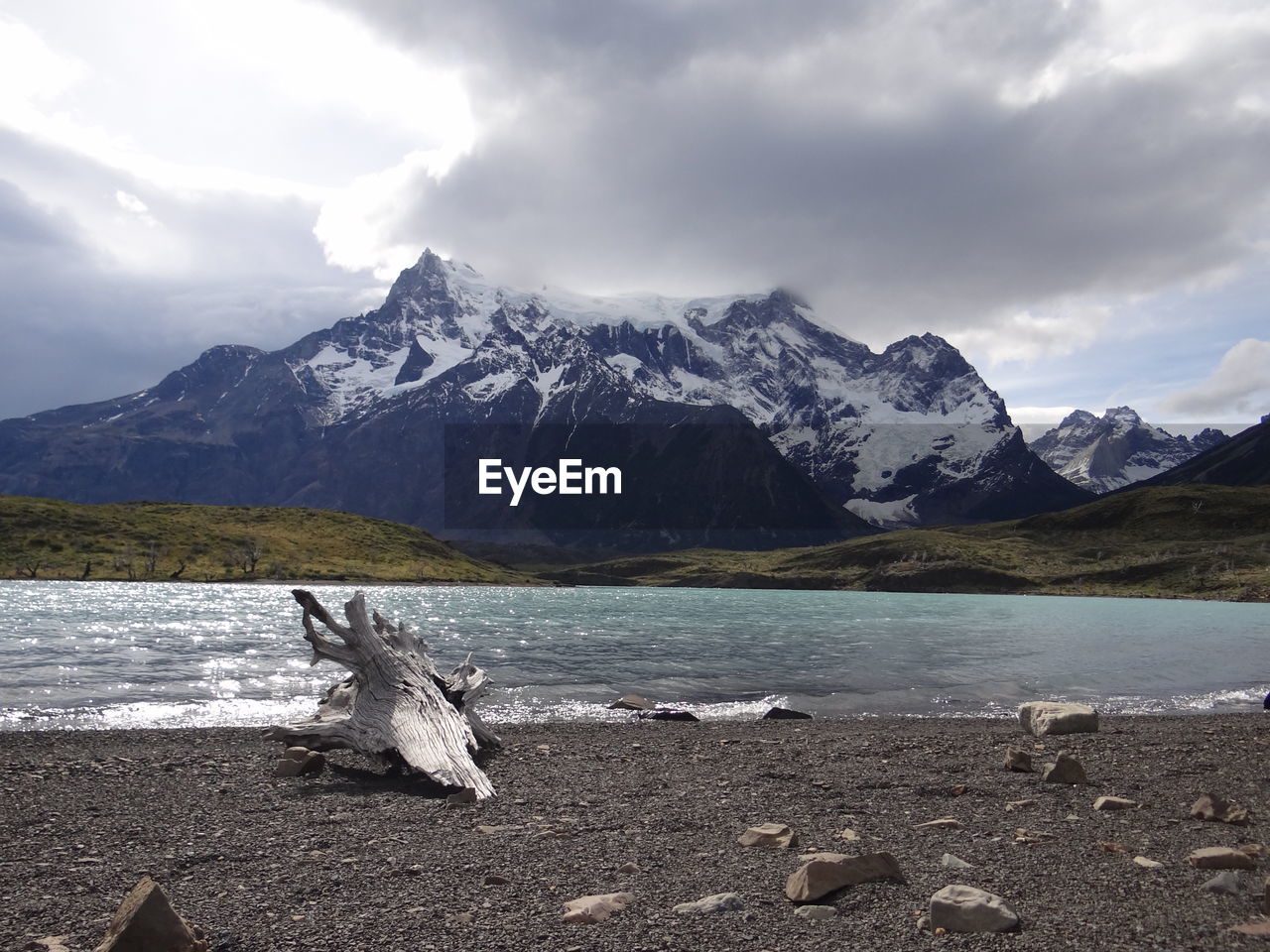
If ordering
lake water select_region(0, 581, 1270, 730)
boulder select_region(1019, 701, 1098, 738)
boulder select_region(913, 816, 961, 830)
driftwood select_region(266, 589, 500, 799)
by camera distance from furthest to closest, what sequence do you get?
lake water select_region(0, 581, 1270, 730), boulder select_region(1019, 701, 1098, 738), driftwood select_region(266, 589, 500, 799), boulder select_region(913, 816, 961, 830)

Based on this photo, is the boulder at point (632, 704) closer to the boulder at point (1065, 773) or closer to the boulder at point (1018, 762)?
the boulder at point (1018, 762)

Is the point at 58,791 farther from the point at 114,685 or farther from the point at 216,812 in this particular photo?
the point at 114,685

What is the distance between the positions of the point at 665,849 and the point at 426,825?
13.6 ft

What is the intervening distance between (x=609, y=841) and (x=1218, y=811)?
32.9 feet

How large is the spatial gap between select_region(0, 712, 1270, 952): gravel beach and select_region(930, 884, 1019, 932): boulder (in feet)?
0.57

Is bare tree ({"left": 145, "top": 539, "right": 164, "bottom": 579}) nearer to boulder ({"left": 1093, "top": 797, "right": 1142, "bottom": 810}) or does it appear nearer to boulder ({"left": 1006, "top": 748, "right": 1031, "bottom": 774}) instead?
boulder ({"left": 1006, "top": 748, "right": 1031, "bottom": 774})

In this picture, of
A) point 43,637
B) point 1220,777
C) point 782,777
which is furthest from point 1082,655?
point 43,637

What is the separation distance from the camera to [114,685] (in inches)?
1170

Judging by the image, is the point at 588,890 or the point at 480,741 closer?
the point at 588,890

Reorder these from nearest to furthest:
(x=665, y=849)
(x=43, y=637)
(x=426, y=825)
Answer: (x=665, y=849) → (x=426, y=825) → (x=43, y=637)

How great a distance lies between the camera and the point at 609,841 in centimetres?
1186

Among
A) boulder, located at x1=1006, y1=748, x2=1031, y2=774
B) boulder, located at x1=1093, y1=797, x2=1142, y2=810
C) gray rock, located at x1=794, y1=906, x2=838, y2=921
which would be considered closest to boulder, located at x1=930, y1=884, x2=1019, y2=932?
gray rock, located at x1=794, y1=906, x2=838, y2=921

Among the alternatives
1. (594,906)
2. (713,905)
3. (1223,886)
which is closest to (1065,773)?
(1223,886)

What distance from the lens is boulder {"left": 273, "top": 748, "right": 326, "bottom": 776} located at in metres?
16.7
